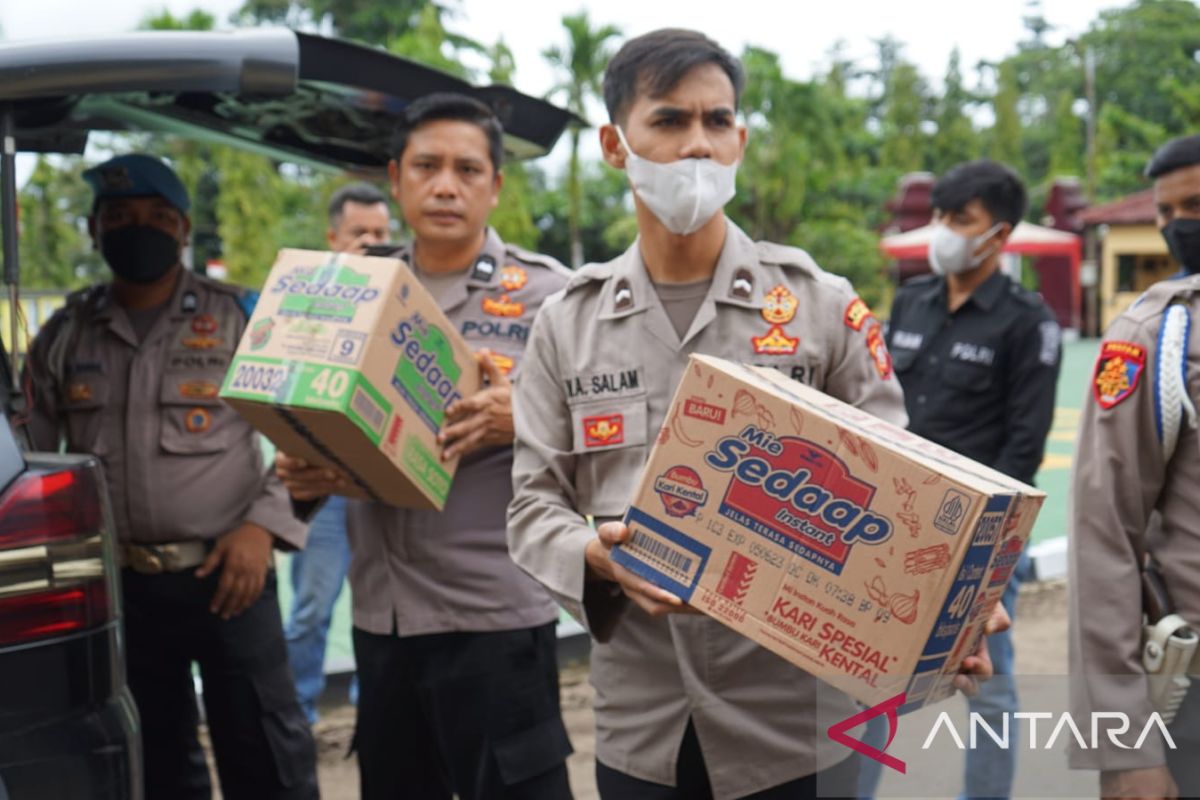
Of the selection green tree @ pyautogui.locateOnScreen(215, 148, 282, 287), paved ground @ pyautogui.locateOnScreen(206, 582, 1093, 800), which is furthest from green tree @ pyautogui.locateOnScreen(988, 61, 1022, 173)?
paved ground @ pyautogui.locateOnScreen(206, 582, 1093, 800)

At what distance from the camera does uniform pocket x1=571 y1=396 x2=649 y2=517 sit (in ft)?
7.04

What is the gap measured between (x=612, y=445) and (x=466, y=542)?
776 millimetres

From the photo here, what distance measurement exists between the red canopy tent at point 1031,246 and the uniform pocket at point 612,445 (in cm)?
2485

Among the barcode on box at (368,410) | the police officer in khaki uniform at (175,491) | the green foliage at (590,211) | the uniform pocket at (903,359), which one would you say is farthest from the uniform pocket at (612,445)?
the green foliage at (590,211)

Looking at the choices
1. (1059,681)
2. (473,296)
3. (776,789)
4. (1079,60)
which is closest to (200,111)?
(473,296)

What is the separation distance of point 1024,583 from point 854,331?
205 inches

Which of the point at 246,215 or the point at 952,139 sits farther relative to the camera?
the point at 952,139

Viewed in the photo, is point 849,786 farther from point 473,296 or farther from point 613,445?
point 473,296

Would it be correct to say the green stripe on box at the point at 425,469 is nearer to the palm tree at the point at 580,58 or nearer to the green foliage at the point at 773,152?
the green foliage at the point at 773,152

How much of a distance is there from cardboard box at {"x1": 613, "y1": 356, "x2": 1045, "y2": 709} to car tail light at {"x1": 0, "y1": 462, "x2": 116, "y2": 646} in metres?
0.86

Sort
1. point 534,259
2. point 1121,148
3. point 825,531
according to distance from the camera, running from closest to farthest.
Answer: point 825,531 < point 534,259 < point 1121,148

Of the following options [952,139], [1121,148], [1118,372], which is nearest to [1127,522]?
[1118,372]

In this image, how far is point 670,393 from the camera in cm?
217

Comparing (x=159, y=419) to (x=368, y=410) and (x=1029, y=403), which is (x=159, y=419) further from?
(x=1029, y=403)
